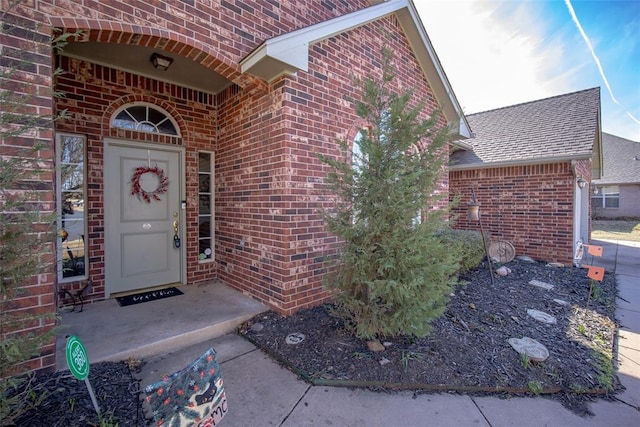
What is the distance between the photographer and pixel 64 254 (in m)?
3.87

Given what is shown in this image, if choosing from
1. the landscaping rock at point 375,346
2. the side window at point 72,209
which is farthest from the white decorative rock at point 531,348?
the side window at point 72,209

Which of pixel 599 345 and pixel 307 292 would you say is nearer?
pixel 599 345

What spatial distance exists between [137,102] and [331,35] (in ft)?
9.97

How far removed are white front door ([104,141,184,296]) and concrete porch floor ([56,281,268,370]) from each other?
512 millimetres

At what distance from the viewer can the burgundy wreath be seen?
14.3 feet

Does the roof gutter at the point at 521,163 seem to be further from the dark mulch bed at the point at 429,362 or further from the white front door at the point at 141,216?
the white front door at the point at 141,216

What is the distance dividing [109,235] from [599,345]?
21.6 feet

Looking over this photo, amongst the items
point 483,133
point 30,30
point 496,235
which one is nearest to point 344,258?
point 30,30

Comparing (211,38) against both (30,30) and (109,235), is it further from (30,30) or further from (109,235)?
(109,235)

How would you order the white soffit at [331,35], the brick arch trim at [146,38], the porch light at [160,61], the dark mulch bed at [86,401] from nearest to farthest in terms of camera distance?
the dark mulch bed at [86,401]
the brick arch trim at [146,38]
the white soffit at [331,35]
the porch light at [160,61]

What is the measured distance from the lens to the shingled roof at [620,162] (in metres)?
18.9

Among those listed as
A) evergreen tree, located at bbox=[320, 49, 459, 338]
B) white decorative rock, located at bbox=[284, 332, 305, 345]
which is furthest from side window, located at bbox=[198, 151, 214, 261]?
evergreen tree, located at bbox=[320, 49, 459, 338]

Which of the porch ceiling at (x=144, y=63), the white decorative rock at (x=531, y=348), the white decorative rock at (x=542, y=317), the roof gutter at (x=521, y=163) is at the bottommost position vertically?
the white decorative rock at (x=542, y=317)

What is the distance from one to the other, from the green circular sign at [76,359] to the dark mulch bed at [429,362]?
1.46 feet
